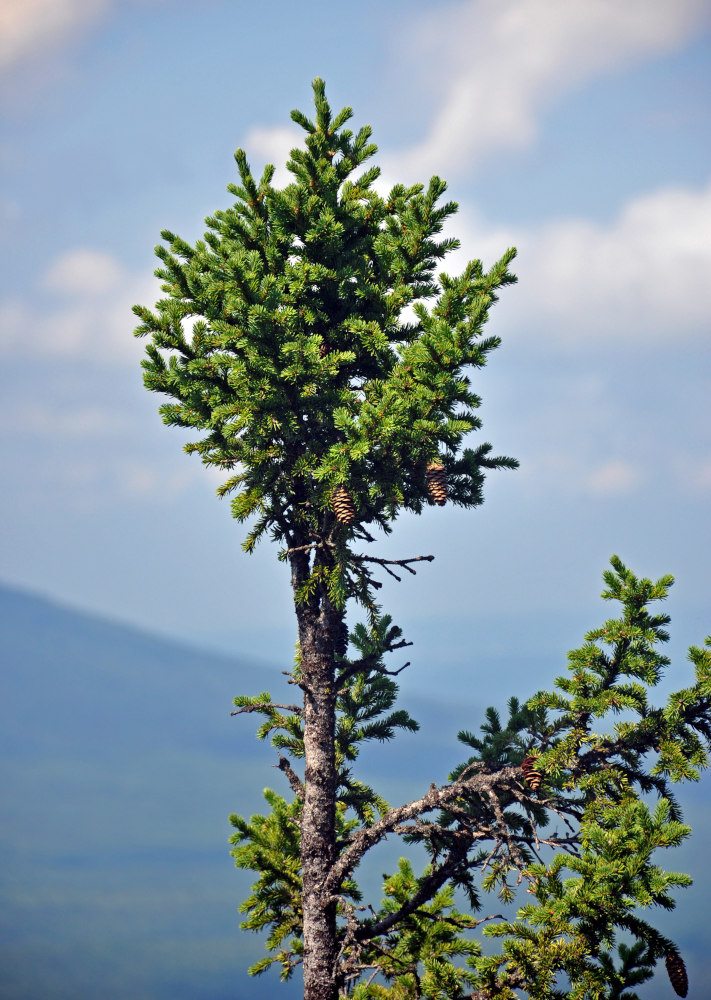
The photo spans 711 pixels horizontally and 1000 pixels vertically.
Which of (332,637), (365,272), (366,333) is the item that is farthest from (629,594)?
(365,272)

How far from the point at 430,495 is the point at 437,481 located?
0.34m

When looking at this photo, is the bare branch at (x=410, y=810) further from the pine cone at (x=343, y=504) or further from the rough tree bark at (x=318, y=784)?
the pine cone at (x=343, y=504)

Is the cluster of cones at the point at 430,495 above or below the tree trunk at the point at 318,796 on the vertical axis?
above

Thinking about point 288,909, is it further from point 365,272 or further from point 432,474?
point 365,272

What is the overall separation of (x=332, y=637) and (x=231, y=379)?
12.4 ft

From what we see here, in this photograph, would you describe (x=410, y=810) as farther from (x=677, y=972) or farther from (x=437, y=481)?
(x=437, y=481)

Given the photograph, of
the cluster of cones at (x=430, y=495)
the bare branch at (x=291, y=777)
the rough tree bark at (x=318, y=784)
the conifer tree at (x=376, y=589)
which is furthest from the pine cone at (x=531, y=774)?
the cluster of cones at (x=430, y=495)

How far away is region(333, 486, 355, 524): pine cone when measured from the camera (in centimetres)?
990

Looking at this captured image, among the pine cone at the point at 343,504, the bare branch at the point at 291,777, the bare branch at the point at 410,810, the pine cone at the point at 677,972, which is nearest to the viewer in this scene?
the pine cone at the point at 677,972

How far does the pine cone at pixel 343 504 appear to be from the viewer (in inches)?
390

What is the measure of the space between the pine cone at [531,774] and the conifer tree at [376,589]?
0.02 metres

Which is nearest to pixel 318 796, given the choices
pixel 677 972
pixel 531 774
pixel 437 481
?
pixel 531 774

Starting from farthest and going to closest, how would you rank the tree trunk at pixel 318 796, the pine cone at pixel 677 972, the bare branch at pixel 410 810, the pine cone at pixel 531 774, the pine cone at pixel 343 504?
the tree trunk at pixel 318 796
the bare branch at pixel 410 810
the pine cone at pixel 531 774
the pine cone at pixel 343 504
the pine cone at pixel 677 972

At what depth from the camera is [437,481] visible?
10180 mm
